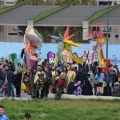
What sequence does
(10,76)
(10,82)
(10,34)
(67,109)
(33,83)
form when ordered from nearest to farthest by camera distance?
1. (67,109)
2. (33,83)
3. (10,76)
4. (10,82)
5. (10,34)

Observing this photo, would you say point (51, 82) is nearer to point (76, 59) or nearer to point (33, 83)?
point (33, 83)

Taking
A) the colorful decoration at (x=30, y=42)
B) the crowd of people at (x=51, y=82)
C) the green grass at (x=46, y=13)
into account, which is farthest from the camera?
the green grass at (x=46, y=13)

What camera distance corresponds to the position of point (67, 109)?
20.7 metres

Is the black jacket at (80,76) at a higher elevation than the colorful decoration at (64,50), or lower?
lower

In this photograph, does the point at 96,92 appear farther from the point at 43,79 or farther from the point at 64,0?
the point at 64,0

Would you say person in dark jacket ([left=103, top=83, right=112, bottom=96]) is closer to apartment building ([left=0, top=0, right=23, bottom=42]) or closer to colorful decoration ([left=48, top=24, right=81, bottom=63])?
colorful decoration ([left=48, top=24, right=81, bottom=63])

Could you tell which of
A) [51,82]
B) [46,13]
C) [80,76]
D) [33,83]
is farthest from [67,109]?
[46,13]

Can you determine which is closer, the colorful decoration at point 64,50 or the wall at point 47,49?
the colorful decoration at point 64,50

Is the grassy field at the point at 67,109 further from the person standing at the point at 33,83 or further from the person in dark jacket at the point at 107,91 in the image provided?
the person in dark jacket at the point at 107,91

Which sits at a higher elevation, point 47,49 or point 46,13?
point 46,13

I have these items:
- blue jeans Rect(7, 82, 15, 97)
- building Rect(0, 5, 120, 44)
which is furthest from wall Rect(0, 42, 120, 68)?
blue jeans Rect(7, 82, 15, 97)

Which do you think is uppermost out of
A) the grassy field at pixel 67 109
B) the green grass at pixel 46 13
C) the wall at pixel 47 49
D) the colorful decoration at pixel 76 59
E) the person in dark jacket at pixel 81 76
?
the green grass at pixel 46 13

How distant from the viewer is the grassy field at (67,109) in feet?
62.8

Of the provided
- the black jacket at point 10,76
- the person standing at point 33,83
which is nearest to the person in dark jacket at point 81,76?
the person standing at point 33,83
